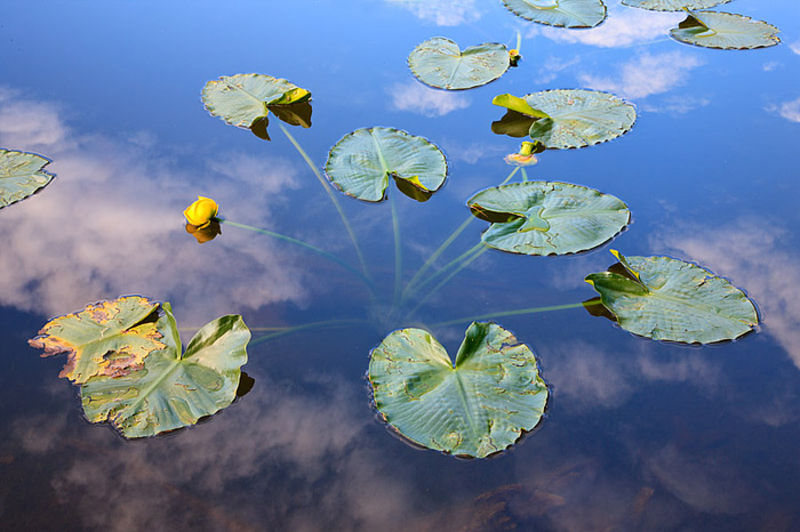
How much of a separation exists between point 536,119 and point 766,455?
1.71 m

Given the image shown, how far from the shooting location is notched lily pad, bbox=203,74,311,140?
2.67m

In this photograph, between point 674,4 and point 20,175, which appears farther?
point 674,4

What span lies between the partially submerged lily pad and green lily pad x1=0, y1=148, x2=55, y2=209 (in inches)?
31.9

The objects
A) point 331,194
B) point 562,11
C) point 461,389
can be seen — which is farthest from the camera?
point 562,11

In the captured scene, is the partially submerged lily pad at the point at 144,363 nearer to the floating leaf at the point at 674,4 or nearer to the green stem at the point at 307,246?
Result: the green stem at the point at 307,246

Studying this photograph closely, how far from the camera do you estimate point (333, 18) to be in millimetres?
3555

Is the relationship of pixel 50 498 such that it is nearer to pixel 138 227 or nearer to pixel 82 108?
pixel 138 227

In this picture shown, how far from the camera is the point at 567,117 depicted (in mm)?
2639

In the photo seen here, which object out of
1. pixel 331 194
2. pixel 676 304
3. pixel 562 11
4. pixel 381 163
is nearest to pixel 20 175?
pixel 331 194

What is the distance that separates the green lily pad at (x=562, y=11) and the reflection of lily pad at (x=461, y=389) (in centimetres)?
250

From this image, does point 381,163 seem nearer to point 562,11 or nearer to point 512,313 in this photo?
point 512,313

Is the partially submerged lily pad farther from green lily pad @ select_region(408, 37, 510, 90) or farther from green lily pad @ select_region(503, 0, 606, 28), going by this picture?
green lily pad @ select_region(503, 0, 606, 28)

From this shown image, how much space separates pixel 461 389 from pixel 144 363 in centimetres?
88

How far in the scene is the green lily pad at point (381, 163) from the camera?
2.26 metres
